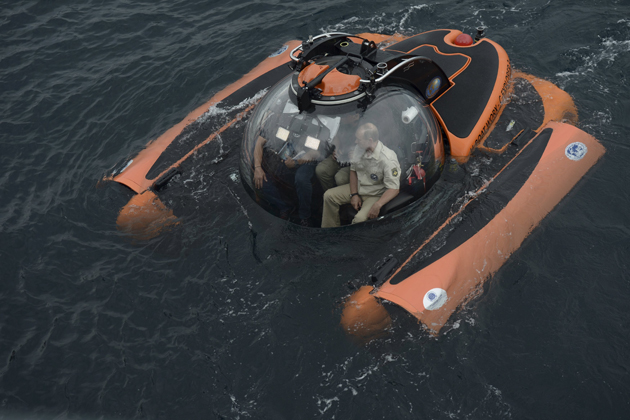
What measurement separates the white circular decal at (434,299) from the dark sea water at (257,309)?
327mm

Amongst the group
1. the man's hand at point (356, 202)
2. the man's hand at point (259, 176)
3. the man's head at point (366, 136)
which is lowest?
the man's hand at point (356, 202)

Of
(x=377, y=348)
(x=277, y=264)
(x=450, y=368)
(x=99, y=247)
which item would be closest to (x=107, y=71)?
(x=99, y=247)

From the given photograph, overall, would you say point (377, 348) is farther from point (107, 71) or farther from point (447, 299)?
point (107, 71)

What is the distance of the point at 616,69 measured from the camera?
7.59m

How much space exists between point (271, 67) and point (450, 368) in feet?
17.8

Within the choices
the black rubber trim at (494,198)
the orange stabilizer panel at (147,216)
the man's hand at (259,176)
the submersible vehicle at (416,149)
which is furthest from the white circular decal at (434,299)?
the orange stabilizer panel at (147,216)

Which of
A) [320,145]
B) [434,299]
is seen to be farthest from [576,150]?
[320,145]

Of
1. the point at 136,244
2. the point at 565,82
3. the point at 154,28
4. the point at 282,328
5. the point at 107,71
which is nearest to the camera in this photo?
→ the point at 282,328

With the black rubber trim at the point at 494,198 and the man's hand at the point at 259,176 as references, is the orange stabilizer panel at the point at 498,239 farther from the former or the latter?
the man's hand at the point at 259,176

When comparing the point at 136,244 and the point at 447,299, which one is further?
the point at 136,244

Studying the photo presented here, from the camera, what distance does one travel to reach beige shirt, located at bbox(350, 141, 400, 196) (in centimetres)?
461

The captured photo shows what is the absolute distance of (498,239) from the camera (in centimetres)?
499

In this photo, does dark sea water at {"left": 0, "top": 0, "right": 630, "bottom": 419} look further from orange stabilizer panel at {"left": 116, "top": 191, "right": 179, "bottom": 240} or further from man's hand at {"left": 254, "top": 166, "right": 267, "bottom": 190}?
man's hand at {"left": 254, "top": 166, "right": 267, "bottom": 190}

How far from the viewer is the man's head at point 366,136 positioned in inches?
177
